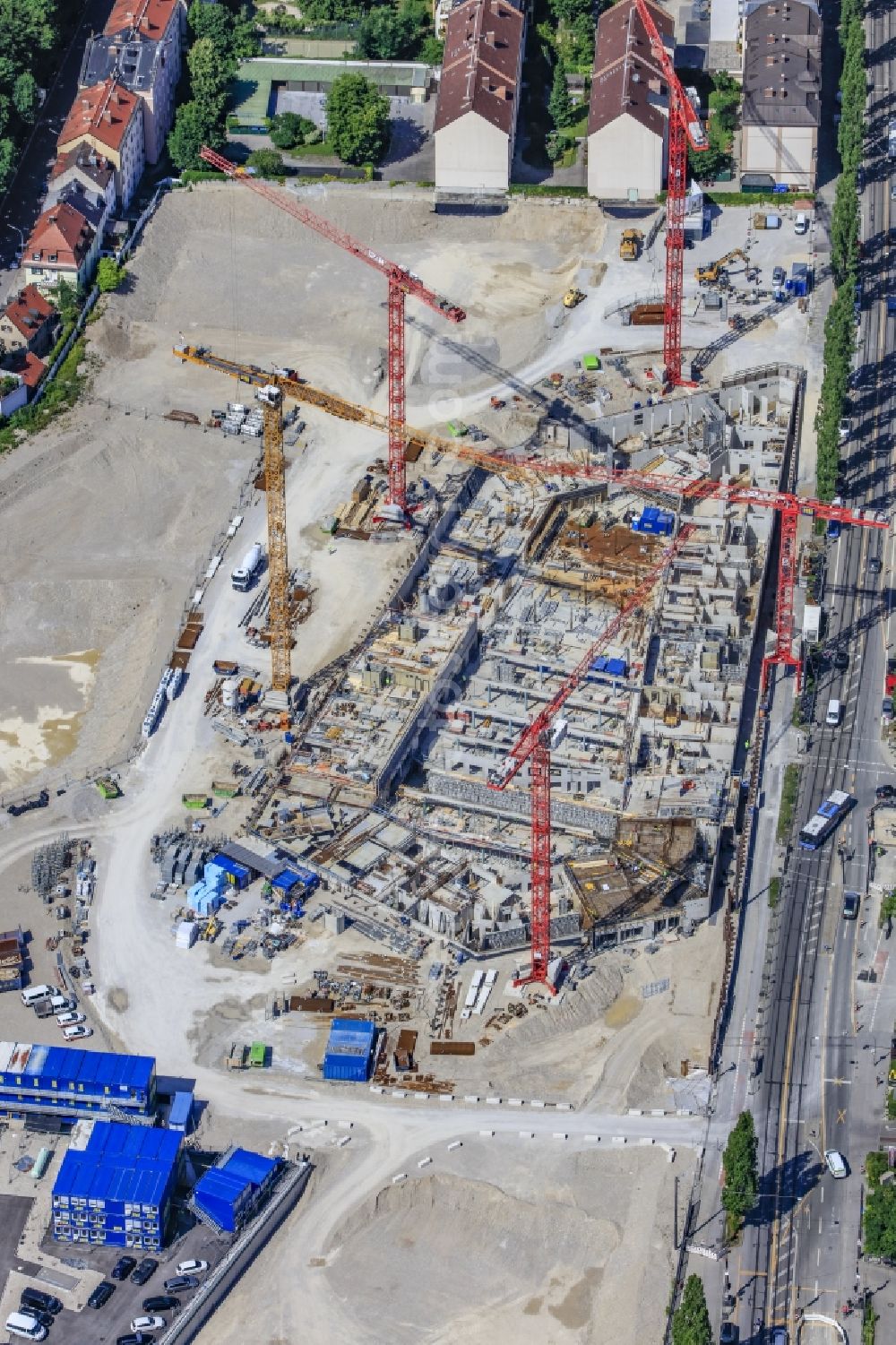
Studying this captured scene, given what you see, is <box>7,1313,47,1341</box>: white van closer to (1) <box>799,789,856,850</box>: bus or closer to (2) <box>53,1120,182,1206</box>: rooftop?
(2) <box>53,1120,182,1206</box>: rooftop

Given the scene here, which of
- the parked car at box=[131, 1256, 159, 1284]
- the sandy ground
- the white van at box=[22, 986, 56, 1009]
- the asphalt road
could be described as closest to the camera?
the sandy ground

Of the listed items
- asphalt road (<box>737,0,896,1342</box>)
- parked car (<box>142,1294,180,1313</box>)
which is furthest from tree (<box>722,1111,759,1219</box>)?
parked car (<box>142,1294,180,1313</box>)

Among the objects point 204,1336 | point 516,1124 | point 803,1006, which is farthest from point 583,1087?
point 204,1336

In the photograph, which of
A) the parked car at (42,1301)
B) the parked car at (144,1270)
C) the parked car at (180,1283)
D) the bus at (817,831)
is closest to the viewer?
the parked car at (42,1301)

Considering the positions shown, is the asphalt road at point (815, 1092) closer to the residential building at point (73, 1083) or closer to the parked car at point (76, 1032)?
the residential building at point (73, 1083)

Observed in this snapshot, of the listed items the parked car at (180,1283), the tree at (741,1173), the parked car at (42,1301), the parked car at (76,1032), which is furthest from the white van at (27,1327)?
the tree at (741,1173)
